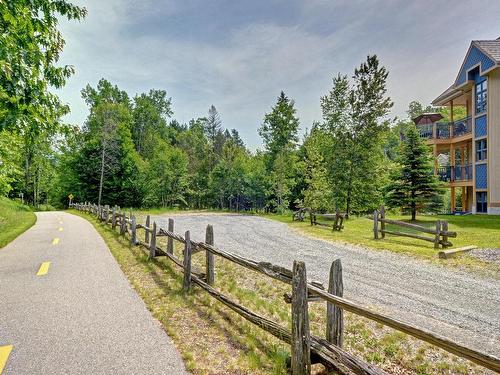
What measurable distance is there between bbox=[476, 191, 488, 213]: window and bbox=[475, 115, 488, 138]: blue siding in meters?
4.33

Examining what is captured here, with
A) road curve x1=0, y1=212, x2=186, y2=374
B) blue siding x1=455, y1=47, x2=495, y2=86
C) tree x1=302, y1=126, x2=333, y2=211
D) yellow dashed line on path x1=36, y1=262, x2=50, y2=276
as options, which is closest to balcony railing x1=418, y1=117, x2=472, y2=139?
blue siding x1=455, y1=47, x2=495, y2=86

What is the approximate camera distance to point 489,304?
633 centimetres

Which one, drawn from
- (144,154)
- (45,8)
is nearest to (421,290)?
(45,8)

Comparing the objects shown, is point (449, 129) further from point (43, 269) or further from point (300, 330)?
point (43, 269)

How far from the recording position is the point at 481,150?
2308cm

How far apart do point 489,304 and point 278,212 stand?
94.2 feet

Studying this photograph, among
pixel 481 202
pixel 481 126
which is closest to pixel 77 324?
pixel 481 202

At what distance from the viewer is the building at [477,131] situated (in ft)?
71.1

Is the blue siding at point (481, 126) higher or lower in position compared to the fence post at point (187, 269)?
higher

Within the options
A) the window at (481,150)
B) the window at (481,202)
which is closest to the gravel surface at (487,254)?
the window at (481,202)

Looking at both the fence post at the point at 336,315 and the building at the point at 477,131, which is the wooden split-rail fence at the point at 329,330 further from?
the building at the point at 477,131

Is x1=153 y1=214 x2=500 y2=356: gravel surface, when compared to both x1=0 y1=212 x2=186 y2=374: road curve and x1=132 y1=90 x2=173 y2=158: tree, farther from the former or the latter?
x1=132 y1=90 x2=173 y2=158: tree

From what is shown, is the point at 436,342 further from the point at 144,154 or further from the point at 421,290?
the point at 144,154

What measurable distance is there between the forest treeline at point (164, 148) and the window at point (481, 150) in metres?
5.80
